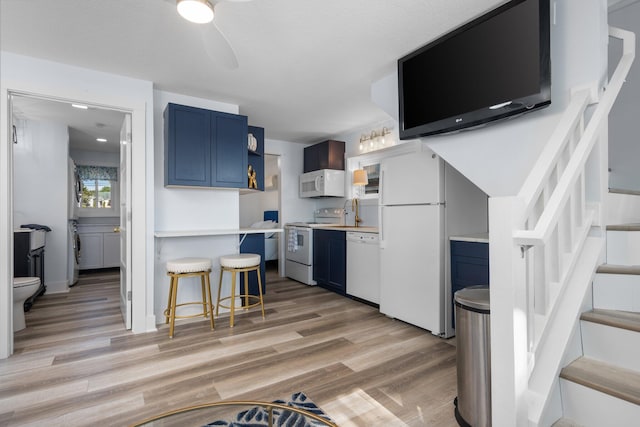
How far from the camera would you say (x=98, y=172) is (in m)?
6.35

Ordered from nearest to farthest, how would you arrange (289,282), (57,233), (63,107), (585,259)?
1. (585,259)
2. (63,107)
3. (57,233)
4. (289,282)

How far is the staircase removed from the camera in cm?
122

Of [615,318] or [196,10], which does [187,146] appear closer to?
[196,10]

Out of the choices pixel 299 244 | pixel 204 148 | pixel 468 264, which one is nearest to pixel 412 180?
pixel 468 264

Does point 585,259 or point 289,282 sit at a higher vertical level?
point 585,259

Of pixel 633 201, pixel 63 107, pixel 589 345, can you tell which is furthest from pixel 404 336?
pixel 63 107

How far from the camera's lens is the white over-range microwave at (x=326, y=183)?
5.11 m

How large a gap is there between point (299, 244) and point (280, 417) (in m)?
4.00

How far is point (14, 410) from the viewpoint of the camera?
1.82 metres

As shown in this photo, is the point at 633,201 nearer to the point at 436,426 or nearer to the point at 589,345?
the point at 589,345

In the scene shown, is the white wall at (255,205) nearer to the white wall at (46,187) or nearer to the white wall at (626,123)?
the white wall at (46,187)

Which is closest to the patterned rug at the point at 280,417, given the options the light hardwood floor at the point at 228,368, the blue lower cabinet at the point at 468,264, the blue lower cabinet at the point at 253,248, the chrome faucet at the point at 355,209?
the light hardwood floor at the point at 228,368

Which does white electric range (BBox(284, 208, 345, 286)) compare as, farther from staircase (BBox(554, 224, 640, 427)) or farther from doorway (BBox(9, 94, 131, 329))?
staircase (BBox(554, 224, 640, 427))

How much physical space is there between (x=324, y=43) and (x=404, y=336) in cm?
257
